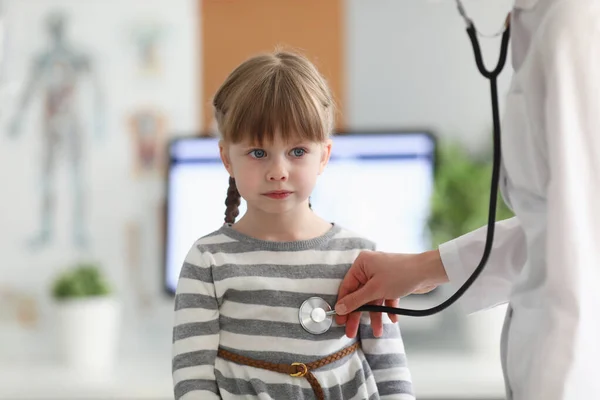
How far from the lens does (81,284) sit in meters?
2.30

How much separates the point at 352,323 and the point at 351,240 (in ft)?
0.38

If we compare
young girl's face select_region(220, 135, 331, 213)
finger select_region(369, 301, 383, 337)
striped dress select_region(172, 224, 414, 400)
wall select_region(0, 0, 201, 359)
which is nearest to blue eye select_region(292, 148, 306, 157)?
young girl's face select_region(220, 135, 331, 213)

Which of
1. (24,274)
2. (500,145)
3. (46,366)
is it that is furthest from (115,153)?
(500,145)

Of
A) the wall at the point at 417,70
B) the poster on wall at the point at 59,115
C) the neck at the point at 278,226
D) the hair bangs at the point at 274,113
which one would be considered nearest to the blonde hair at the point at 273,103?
the hair bangs at the point at 274,113

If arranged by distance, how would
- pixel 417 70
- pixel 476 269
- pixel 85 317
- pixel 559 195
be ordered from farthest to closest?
pixel 417 70, pixel 85 317, pixel 476 269, pixel 559 195

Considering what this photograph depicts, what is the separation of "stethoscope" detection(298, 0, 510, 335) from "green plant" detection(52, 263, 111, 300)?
1.35m

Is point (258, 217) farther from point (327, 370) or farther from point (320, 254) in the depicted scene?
point (327, 370)

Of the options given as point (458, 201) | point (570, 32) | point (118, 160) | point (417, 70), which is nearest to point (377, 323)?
point (570, 32)

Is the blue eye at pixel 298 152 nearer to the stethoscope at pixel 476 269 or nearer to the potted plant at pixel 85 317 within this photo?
the stethoscope at pixel 476 269

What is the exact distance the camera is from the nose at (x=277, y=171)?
1035 millimetres

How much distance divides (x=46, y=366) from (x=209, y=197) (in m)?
0.63

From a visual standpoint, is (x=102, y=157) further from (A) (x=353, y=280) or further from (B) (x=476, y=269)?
(B) (x=476, y=269)

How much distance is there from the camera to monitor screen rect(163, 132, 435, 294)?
7.87ft

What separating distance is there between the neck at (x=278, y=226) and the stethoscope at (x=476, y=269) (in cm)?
9
